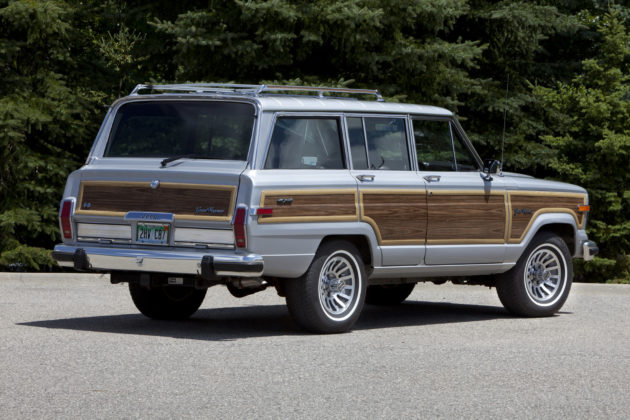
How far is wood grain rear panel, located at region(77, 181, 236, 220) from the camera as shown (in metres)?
9.55

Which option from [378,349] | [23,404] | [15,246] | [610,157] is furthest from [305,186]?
[610,157]

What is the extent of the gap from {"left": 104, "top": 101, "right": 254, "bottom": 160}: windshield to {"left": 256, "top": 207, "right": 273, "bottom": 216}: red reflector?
548mm

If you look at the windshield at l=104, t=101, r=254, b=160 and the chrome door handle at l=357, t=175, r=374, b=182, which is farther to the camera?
the chrome door handle at l=357, t=175, r=374, b=182

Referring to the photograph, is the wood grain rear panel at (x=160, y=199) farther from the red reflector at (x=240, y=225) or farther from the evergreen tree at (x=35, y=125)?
the evergreen tree at (x=35, y=125)

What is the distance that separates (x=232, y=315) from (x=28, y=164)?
833 centimetres

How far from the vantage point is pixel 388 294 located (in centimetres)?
1326

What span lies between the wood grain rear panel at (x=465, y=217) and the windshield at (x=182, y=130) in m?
2.07

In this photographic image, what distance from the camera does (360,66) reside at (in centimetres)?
2120

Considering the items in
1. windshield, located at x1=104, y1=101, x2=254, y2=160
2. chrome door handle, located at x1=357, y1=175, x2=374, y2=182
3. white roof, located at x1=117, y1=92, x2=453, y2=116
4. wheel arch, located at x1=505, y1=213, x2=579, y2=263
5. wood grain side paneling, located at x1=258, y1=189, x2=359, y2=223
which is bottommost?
wheel arch, located at x1=505, y1=213, x2=579, y2=263

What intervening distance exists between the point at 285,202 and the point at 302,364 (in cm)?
176

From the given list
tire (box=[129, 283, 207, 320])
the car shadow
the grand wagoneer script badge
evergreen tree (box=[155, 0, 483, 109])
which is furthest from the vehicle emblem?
evergreen tree (box=[155, 0, 483, 109])

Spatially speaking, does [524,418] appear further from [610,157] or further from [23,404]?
[610,157]

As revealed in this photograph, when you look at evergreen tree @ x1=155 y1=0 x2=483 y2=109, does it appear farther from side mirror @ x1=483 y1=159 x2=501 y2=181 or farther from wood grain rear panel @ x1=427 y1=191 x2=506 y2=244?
wood grain rear panel @ x1=427 y1=191 x2=506 y2=244

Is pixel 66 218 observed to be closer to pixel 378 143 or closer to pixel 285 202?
pixel 285 202
